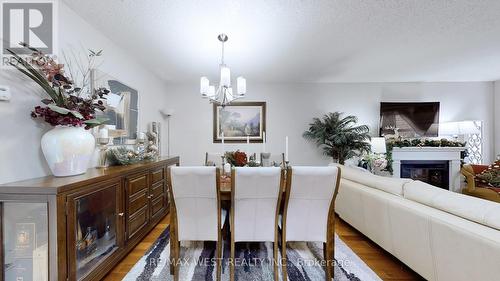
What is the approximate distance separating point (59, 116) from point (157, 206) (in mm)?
1635

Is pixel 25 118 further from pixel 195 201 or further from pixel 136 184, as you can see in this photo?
pixel 195 201

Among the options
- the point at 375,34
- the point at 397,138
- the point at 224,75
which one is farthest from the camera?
the point at 397,138

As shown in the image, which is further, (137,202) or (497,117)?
(497,117)

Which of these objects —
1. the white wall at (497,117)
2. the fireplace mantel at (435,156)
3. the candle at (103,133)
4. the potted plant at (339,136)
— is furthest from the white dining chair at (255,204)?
the white wall at (497,117)

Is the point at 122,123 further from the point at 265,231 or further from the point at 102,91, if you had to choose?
the point at 265,231

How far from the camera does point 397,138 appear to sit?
4363mm

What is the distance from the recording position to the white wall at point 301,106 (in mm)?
4500

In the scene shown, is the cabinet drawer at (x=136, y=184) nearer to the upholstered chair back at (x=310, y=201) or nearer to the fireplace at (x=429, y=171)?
the upholstered chair back at (x=310, y=201)

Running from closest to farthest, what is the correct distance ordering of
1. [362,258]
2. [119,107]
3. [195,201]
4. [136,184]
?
1. [195,201]
2. [362,258]
3. [136,184]
4. [119,107]

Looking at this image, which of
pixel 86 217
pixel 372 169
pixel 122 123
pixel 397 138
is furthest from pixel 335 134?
pixel 86 217

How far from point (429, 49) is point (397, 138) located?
208cm

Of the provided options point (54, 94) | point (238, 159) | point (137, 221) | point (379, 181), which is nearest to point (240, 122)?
point (238, 159)

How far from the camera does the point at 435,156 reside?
4.24 meters

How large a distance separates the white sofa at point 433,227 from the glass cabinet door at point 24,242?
2.60m
